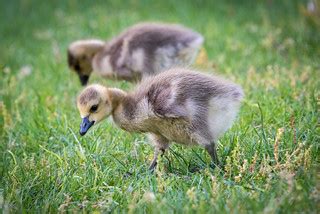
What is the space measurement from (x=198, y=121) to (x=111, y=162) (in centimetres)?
63

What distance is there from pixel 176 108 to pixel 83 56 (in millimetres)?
2729

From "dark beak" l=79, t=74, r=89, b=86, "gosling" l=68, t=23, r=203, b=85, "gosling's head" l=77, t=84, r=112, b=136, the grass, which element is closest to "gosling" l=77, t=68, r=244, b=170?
"gosling's head" l=77, t=84, r=112, b=136

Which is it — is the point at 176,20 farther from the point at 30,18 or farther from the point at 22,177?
the point at 22,177

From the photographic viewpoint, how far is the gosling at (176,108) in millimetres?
3074

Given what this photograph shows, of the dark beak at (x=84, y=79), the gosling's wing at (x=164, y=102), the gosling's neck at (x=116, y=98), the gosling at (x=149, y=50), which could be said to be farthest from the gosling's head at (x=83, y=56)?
the gosling's wing at (x=164, y=102)

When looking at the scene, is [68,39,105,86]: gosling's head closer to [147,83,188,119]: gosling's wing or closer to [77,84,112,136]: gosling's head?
[77,84,112,136]: gosling's head

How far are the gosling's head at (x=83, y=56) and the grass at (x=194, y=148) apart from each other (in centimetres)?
12

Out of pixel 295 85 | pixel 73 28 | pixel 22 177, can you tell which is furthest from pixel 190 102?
pixel 73 28

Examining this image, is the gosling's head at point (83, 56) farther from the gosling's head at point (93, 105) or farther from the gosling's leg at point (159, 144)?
the gosling's leg at point (159, 144)

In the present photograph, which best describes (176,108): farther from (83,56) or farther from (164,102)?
(83,56)

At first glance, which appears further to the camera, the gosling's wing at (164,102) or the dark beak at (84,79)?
the dark beak at (84,79)

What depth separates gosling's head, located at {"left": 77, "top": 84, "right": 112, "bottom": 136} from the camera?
11.0ft

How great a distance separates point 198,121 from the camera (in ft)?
10.1

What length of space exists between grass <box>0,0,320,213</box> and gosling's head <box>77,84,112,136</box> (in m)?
0.18
